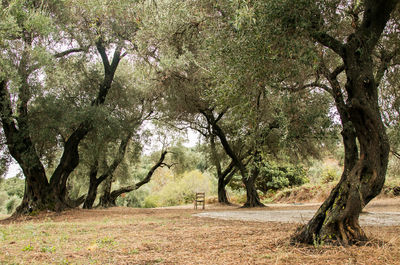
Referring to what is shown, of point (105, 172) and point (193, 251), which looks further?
point (105, 172)

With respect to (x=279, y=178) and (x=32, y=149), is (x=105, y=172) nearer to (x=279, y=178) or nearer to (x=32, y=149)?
(x=32, y=149)

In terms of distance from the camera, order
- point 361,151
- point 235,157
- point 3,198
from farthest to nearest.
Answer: point 3,198, point 235,157, point 361,151

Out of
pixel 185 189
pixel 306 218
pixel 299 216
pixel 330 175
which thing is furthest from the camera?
pixel 185 189

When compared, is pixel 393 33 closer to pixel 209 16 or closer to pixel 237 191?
pixel 209 16

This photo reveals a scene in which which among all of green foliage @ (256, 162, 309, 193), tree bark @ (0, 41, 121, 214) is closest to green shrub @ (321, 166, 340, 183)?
green foliage @ (256, 162, 309, 193)

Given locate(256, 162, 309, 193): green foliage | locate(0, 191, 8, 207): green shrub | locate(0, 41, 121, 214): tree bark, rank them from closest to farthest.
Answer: locate(0, 41, 121, 214): tree bark, locate(256, 162, 309, 193): green foliage, locate(0, 191, 8, 207): green shrub

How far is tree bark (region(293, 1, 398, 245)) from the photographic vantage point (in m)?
4.20

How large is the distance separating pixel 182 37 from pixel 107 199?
1535 centimetres

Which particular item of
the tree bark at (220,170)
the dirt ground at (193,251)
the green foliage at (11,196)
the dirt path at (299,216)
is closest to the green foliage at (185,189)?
the tree bark at (220,170)

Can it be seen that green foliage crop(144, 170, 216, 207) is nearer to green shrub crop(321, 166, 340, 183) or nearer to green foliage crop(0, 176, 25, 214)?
green shrub crop(321, 166, 340, 183)

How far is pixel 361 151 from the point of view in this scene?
4.43m

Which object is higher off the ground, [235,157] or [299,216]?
[235,157]

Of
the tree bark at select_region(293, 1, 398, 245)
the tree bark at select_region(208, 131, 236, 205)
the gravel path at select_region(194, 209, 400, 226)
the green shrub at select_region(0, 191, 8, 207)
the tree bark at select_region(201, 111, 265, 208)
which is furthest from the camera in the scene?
the green shrub at select_region(0, 191, 8, 207)

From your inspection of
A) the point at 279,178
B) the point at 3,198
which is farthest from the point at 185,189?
the point at 3,198
